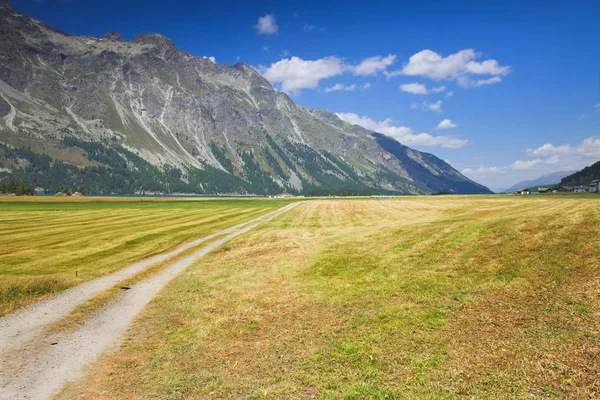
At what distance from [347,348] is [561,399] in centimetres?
611

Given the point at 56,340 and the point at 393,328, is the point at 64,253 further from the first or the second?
the point at 393,328

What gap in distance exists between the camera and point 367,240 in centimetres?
3097

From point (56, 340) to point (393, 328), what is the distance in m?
13.8

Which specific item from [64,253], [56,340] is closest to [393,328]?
[56,340]

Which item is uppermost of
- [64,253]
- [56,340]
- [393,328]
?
[64,253]

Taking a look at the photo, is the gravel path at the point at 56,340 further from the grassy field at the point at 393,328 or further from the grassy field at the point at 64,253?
the grassy field at the point at 64,253

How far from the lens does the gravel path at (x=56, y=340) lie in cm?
1060

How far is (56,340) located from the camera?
45.3 feet

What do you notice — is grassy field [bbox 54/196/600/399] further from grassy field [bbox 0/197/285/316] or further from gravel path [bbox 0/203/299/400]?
grassy field [bbox 0/197/285/316]

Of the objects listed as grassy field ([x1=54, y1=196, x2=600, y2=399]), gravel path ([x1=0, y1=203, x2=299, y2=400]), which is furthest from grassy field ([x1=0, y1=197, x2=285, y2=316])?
grassy field ([x1=54, y1=196, x2=600, y2=399])

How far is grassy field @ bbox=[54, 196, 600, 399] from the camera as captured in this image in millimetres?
9734

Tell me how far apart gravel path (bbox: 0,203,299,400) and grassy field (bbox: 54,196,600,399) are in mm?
794

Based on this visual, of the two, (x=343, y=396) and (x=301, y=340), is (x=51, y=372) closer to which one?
(x=301, y=340)

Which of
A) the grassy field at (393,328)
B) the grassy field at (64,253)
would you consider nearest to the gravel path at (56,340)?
the grassy field at (393,328)
